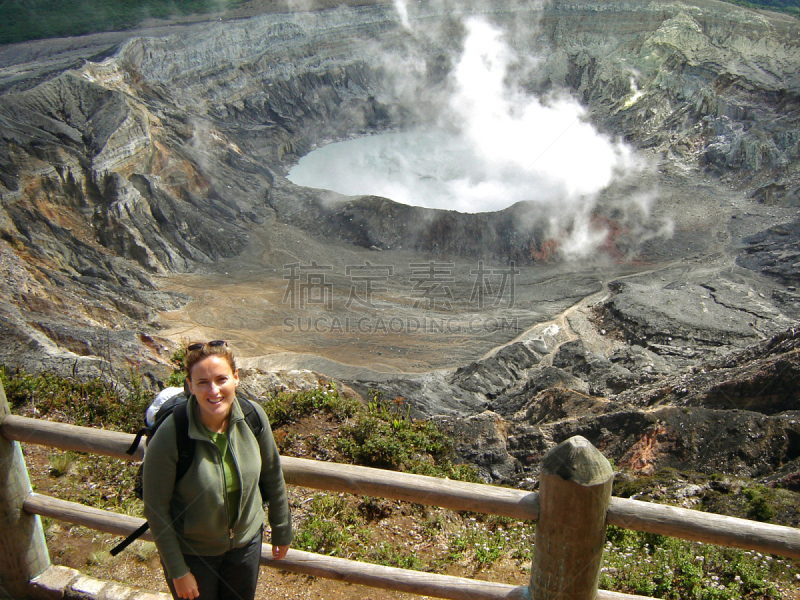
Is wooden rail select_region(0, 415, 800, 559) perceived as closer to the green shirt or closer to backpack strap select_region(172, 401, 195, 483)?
the green shirt

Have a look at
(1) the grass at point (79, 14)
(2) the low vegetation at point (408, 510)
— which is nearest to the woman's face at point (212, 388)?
(2) the low vegetation at point (408, 510)

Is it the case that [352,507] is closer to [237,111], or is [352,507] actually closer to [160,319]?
[160,319]

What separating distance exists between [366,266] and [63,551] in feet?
70.3

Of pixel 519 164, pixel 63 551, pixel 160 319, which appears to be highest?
pixel 519 164

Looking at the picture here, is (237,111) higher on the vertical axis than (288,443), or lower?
higher

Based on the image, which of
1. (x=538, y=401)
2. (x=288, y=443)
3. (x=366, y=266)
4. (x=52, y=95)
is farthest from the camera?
(x=366, y=266)

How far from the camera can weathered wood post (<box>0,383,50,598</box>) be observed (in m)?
3.70

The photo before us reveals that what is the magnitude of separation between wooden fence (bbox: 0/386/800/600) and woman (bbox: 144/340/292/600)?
440mm

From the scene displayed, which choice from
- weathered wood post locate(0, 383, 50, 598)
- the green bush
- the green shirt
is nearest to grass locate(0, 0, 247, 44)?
the green bush

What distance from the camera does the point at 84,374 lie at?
32.4 feet

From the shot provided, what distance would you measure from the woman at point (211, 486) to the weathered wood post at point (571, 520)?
132 centimetres

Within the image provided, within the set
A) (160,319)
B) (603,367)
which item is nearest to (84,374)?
(160,319)

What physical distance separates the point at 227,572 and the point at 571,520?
1.69 metres

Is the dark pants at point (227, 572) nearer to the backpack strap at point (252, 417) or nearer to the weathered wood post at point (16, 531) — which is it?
the backpack strap at point (252, 417)
